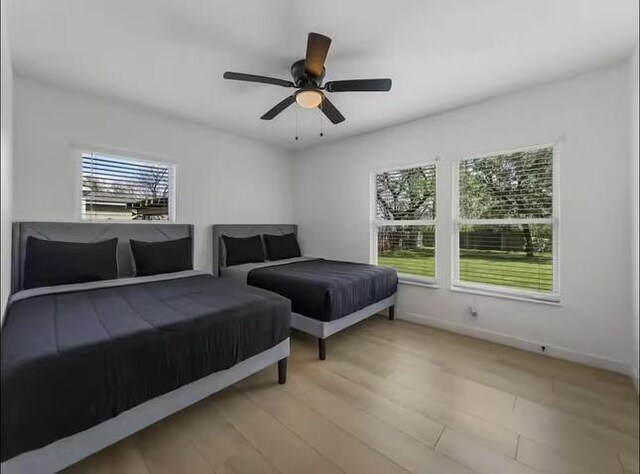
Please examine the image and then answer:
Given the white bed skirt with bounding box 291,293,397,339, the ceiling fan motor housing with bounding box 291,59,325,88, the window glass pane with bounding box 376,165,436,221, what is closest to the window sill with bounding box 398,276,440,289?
the white bed skirt with bounding box 291,293,397,339

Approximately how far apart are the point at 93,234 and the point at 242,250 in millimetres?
1541

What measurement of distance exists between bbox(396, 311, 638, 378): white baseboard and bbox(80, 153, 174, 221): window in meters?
3.19

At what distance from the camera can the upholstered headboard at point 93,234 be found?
2.41m

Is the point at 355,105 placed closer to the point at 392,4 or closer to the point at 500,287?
the point at 392,4

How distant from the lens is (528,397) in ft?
6.36

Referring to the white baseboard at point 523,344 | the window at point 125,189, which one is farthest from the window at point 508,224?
the window at point 125,189

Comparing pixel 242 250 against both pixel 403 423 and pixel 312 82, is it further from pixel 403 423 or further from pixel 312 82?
pixel 403 423

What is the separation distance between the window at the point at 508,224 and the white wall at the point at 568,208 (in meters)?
0.11

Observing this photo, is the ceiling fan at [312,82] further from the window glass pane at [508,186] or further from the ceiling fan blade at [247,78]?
the window glass pane at [508,186]

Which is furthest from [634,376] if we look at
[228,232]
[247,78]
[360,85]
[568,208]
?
[228,232]

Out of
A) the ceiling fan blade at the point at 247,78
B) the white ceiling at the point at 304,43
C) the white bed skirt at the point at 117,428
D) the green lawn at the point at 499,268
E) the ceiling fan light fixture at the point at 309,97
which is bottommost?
the white bed skirt at the point at 117,428

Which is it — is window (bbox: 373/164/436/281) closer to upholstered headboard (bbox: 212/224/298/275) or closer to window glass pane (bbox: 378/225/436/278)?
window glass pane (bbox: 378/225/436/278)

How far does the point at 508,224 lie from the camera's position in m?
2.83

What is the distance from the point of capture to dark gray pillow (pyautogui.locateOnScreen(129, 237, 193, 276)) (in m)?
2.86
